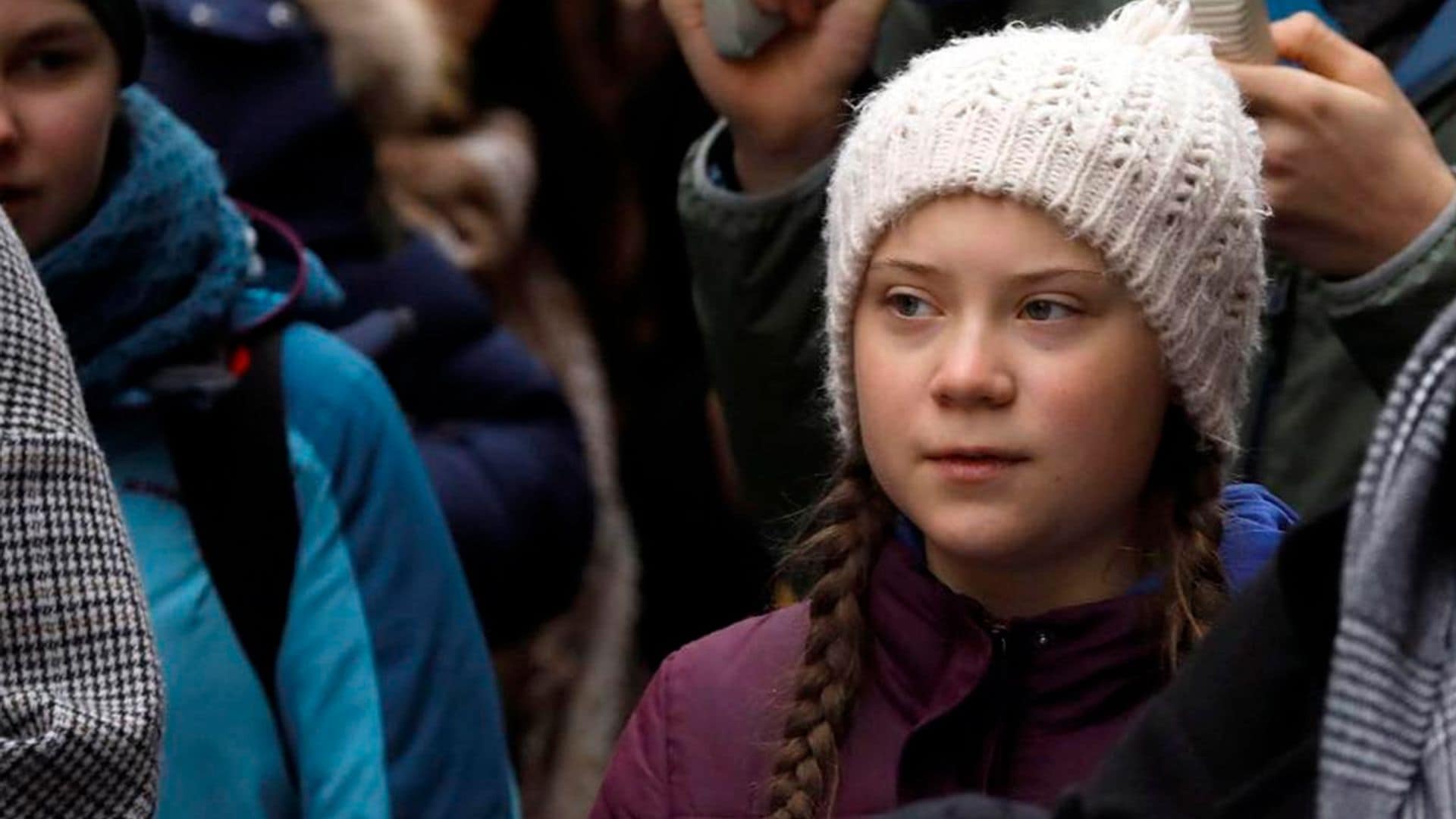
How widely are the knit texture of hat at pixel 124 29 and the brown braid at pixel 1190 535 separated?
141 centimetres

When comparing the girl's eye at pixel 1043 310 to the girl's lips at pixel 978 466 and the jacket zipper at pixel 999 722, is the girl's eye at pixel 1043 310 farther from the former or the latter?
the jacket zipper at pixel 999 722

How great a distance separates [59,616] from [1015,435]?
2.67ft

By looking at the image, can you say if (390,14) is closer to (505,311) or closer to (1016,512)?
(505,311)

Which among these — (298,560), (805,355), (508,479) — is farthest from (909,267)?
(508,479)

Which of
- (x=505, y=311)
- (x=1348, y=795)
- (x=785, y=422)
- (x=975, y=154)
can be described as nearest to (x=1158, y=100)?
(x=975, y=154)

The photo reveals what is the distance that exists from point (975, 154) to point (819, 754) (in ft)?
1.79

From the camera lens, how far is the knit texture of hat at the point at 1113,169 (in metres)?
2.56

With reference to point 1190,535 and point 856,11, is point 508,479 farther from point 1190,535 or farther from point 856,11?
point 1190,535

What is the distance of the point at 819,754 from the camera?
2580 millimetres

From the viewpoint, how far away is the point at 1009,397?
2.48 m

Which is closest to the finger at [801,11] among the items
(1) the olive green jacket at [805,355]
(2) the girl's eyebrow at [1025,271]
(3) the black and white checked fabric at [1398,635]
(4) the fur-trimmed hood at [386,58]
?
(1) the olive green jacket at [805,355]

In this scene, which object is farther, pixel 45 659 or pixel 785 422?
pixel 785 422

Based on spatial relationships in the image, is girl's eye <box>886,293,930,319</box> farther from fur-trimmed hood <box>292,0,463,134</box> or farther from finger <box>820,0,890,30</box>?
fur-trimmed hood <box>292,0,463,134</box>

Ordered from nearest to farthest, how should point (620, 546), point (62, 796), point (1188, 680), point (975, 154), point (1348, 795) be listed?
1. point (1348, 795)
2. point (1188, 680)
3. point (62, 796)
4. point (975, 154)
5. point (620, 546)
